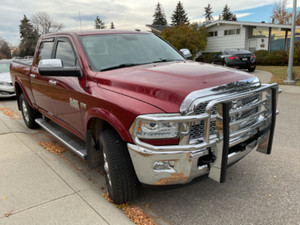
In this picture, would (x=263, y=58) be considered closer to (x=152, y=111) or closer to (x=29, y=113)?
(x=29, y=113)

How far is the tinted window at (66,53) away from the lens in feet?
12.2

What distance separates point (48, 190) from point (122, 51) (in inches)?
78.6

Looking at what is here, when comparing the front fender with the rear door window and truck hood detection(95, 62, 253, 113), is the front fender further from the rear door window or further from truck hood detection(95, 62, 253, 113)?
the rear door window

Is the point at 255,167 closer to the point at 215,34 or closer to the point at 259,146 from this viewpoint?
the point at 259,146

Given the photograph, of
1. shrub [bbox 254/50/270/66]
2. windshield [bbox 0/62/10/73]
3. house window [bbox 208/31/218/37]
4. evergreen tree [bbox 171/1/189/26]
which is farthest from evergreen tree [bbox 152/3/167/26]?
windshield [bbox 0/62/10/73]

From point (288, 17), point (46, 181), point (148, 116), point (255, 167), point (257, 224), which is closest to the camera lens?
point (148, 116)

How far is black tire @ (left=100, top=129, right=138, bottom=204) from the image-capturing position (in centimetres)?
267

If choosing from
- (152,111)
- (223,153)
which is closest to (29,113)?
(152,111)

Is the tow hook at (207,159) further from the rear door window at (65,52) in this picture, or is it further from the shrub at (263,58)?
the shrub at (263,58)

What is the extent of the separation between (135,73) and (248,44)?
102ft

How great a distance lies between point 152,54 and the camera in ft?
12.5

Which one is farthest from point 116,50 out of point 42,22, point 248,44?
point 42,22

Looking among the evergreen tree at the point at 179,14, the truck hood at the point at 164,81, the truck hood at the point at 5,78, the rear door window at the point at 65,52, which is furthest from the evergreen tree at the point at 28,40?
the truck hood at the point at 164,81

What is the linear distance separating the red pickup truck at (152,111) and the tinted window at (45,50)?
2.50 feet
